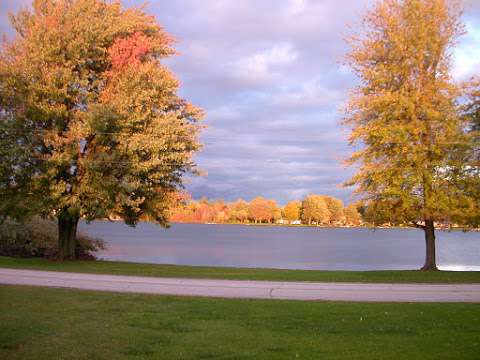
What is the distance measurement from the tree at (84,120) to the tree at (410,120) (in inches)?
339

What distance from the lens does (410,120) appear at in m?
26.6

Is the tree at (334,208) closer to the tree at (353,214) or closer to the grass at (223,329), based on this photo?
the tree at (353,214)

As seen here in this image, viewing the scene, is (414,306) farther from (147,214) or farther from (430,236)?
(147,214)

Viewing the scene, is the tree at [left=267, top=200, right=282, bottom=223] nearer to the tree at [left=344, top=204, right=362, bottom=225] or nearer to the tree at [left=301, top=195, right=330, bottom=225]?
the tree at [left=301, top=195, right=330, bottom=225]

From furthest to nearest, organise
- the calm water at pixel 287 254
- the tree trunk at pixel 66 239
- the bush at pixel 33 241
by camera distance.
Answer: the calm water at pixel 287 254, the bush at pixel 33 241, the tree trunk at pixel 66 239

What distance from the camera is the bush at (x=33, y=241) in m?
32.8

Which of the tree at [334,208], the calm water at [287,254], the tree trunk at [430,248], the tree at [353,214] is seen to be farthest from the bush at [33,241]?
the tree at [334,208]

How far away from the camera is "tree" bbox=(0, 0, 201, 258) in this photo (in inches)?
973

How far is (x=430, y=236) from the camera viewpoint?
92.1 ft

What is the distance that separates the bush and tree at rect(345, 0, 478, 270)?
1704 centimetres

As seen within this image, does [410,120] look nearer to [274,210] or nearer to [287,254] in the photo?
[287,254]

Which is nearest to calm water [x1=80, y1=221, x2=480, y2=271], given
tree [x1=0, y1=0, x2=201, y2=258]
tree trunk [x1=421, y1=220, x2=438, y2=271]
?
tree [x1=0, y1=0, x2=201, y2=258]

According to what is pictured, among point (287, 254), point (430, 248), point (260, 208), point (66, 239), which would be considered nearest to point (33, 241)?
point (66, 239)

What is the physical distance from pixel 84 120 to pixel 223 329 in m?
16.0
